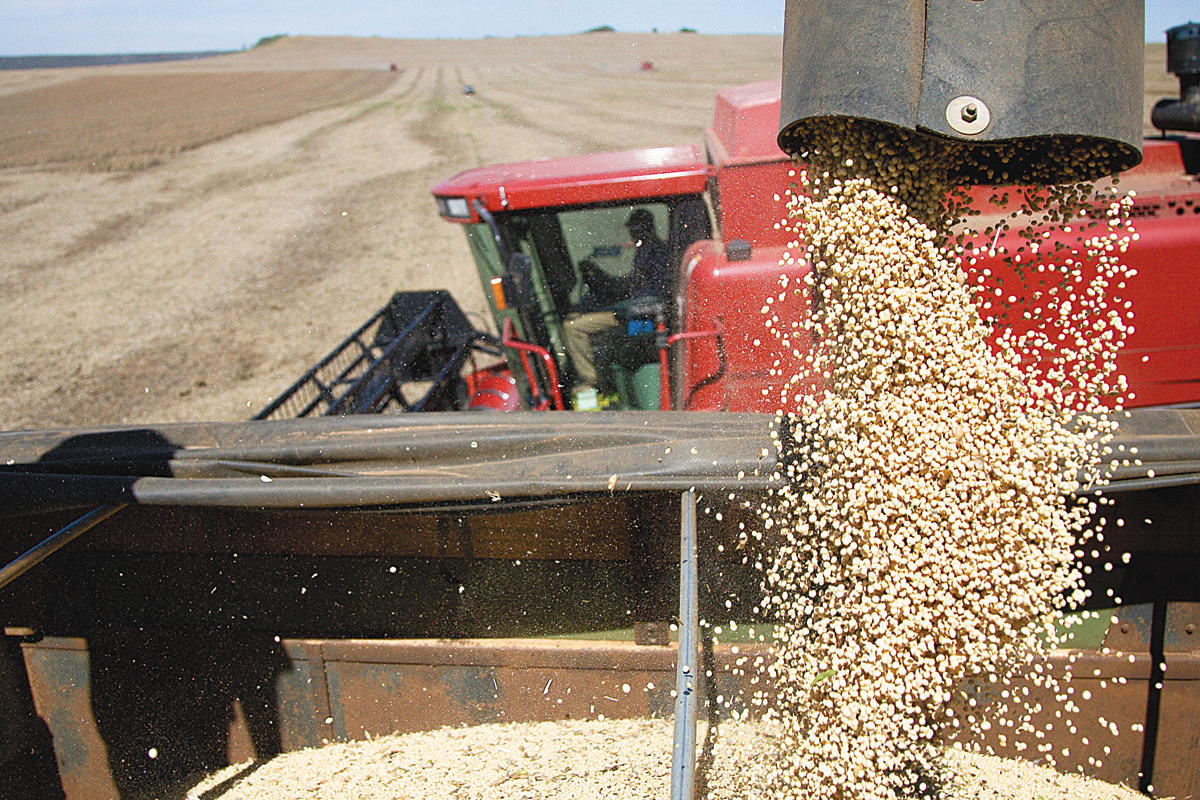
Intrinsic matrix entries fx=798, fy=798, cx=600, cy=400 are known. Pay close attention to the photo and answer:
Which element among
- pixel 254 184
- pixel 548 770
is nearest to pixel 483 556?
pixel 548 770

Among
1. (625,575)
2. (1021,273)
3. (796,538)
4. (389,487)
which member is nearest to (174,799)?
(389,487)

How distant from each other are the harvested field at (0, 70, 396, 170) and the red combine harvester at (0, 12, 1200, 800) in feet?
58.9

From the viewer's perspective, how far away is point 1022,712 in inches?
92.3

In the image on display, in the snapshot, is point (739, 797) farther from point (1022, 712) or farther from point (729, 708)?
point (1022, 712)

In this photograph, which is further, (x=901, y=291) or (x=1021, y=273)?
(x=1021, y=273)

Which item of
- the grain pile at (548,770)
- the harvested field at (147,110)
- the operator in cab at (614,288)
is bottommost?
the grain pile at (548,770)

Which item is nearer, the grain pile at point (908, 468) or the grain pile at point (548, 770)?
the grain pile at point (908, 468)

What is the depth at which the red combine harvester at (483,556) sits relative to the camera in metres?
2.09

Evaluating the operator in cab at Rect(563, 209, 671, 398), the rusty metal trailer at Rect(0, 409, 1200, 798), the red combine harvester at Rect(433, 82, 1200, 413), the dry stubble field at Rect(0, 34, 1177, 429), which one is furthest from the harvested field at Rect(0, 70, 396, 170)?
the rusty metal trailer at Rect(0, 409, 1200, 798)

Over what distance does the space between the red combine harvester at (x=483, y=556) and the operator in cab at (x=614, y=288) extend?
1.20 feet

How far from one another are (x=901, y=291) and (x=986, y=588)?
745 millimetres

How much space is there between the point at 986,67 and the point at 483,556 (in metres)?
1.80

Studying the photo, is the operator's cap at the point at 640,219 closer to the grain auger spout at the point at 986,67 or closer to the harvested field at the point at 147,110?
the grain auger spout at the point at 986,67

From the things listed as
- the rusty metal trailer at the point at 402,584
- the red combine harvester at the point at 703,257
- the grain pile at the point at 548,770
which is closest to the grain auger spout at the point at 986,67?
the red combine harvester at the point at 703,257
